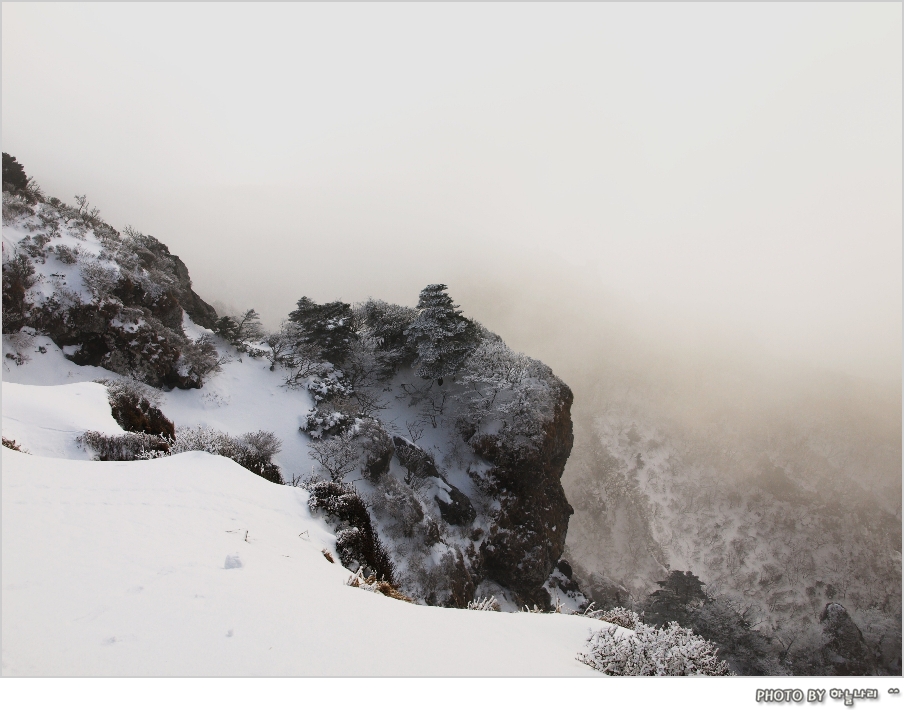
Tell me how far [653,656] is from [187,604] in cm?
581

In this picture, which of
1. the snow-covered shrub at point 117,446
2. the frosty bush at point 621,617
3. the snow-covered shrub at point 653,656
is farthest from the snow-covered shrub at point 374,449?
the snow-covered shrub at point 653,656

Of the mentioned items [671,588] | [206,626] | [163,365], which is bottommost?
[671,588]

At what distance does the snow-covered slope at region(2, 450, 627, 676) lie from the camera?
3488mm

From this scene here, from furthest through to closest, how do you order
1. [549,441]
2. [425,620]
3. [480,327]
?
[480,327]
[549,441]
[425,620]

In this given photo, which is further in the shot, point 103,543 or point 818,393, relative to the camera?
point 818,393

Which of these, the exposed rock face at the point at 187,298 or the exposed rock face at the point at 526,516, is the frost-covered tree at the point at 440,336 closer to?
the exposed rock face at the point at 526,516

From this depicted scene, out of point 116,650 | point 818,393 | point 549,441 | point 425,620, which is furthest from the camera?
point 818,393

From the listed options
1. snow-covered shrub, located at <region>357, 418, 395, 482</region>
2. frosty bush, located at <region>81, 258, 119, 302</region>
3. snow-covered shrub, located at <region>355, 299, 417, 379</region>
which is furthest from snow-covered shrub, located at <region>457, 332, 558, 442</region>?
frosty bush, located at <region>81, 258, 119, 302</region>

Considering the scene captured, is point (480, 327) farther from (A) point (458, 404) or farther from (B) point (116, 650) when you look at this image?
(B) point (116, 650)

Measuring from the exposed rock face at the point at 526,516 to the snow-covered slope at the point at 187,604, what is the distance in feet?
61.1

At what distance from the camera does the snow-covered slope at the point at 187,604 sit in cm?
349

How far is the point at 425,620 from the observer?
18.9 feet

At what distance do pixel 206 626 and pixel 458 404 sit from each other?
26229 millimetres

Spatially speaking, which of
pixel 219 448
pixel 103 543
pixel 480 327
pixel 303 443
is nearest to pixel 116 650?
pixel 103 543
